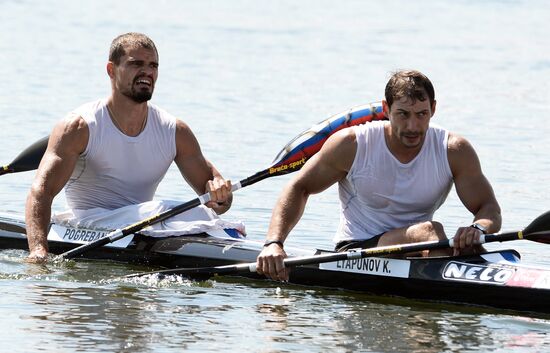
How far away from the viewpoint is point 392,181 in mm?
9320

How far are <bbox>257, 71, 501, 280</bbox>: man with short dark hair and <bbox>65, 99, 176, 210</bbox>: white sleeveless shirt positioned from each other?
1.48 metres

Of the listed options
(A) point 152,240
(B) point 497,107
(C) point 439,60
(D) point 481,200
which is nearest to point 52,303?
(A) point 152,240

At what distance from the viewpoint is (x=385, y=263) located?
929 centimetres

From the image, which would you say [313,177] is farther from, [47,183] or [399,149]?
[47,183]

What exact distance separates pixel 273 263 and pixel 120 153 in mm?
1892

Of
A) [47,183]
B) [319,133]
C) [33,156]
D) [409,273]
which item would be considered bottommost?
[409,273]

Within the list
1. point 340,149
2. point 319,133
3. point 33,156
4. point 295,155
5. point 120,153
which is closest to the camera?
point 340,149

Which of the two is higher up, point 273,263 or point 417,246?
point 417,246

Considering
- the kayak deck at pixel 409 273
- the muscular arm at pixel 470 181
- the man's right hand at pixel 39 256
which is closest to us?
the kayak deck at pixel 409 273

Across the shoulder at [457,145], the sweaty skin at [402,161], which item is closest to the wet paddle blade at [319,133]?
the sweaty skin at [402,161]

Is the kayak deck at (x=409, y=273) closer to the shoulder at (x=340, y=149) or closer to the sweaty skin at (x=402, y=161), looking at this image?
the sweaty skin at (x=402, y=161)

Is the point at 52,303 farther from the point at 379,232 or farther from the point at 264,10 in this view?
the point at 264,10

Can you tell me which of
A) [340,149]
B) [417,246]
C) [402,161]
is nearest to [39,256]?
[340,149]

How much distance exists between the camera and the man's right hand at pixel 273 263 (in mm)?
8953
